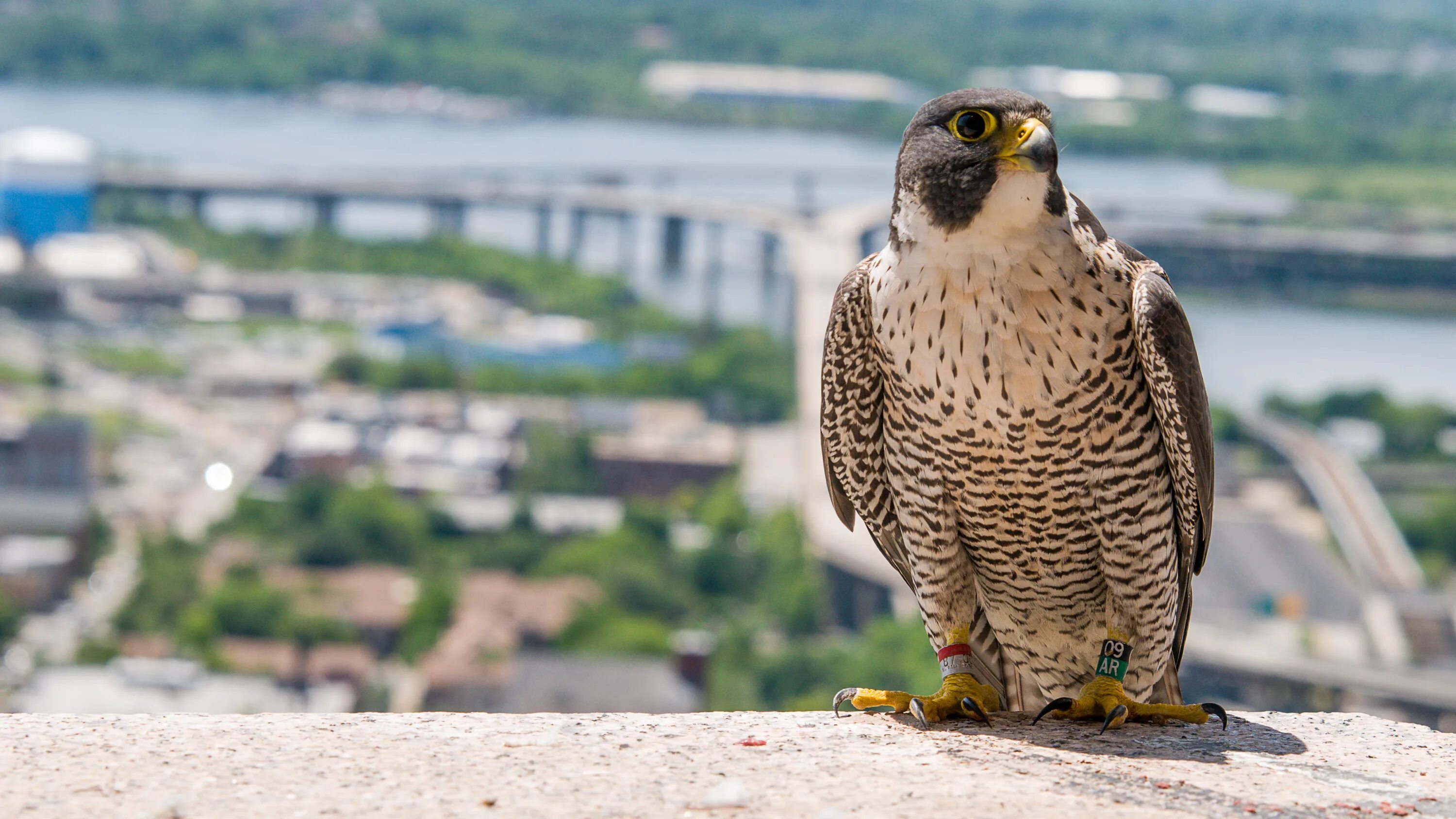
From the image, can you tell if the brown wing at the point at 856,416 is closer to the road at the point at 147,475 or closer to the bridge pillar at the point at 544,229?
the road at the point at 147,475

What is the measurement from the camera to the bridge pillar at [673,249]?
45125 mm

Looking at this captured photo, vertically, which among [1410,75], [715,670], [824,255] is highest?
[1410,75]

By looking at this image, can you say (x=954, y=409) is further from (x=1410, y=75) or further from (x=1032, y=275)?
(x=1410, y=75)

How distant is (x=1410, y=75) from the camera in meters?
71.7

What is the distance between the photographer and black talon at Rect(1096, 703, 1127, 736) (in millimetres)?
2412

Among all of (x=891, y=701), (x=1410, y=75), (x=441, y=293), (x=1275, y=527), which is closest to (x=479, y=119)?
(x=441, y=293)

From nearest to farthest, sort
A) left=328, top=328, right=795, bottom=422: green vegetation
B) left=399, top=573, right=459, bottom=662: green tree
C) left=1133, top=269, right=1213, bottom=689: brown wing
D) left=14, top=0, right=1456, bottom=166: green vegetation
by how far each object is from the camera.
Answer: left=1133, top=269, right=1213, bottom=689: brown wing < left=399, top=573, right=459, bottom=662: green tree < left=328, top=328, right=795, bottom=422: green vegetation < left=14, top=0, right=1456, bottom=166: green vegetation

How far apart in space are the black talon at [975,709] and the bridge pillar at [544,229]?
146ft

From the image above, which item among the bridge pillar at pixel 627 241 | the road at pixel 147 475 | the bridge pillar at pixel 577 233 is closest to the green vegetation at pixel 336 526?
the road at pixel 147 475

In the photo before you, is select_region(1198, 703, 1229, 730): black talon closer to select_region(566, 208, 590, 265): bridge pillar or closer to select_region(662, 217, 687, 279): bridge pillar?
select_region(662, 217, 687, 279): bridge pillar

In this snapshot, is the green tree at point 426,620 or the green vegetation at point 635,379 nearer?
the green tree at point 426,620

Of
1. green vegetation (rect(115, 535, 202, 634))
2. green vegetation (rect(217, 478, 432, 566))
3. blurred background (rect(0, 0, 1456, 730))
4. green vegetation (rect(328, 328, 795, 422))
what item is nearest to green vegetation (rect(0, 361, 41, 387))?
blurred background (rect(0, 0, 1456, 730))

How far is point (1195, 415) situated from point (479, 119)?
68.3 meters

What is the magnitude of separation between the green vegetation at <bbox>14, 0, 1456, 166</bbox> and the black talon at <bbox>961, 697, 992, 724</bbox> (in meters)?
56.3
